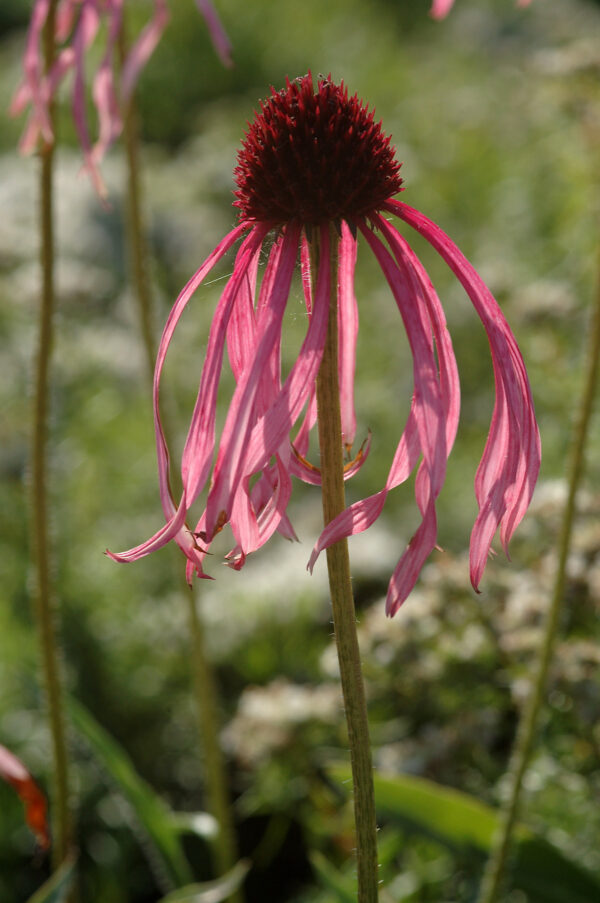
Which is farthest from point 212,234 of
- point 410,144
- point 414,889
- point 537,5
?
point 537,5

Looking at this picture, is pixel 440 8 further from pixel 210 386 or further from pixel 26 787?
pixel 26 787

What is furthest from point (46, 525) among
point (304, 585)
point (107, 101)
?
point (304, 585)

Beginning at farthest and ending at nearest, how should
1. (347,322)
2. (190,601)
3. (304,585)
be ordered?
(304,585) → (190,601) → (347,322)

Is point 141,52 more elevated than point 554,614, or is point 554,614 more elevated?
point 141,52

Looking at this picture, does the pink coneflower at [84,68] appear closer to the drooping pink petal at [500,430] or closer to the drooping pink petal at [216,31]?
Answer: the drooping pink petal at [216,31]

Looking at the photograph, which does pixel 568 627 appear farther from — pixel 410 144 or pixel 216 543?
pixel 410 144

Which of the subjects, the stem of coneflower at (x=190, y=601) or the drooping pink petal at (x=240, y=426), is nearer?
the drooping pink petal at (x=240, y=426)

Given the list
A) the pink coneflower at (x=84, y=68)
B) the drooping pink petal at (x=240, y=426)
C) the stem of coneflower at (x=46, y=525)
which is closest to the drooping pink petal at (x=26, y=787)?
the stem of coneflower at (x=46, y=525)
